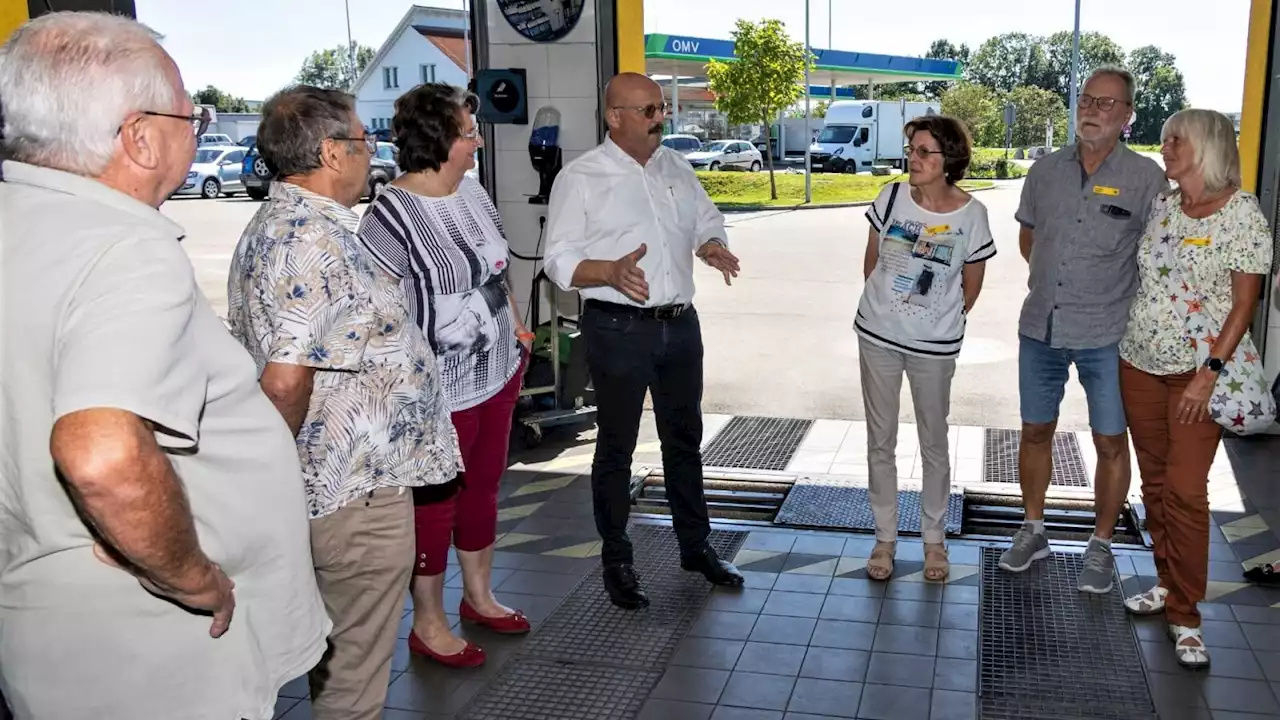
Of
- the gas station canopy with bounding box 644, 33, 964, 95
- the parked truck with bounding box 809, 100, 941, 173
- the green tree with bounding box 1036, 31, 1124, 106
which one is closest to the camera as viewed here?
the gas station canopy with bounding box 644, 33, 964, 95

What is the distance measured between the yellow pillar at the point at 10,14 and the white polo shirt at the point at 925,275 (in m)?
3.02

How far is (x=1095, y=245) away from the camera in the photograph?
400cm

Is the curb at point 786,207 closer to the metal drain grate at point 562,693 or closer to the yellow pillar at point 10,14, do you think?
the metal drain grate at point 562,693

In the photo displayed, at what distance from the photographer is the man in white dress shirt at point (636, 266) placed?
4023 millimetres

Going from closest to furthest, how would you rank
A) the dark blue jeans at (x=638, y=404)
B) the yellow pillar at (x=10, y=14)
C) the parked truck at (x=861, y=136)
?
1. the yellow pillar at (x=10, y=14)
2. the dark blue jeans at (x=638, y=404)
3. the parked truck at (x=861, y=136)

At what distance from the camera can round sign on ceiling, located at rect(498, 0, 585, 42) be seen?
6492mm

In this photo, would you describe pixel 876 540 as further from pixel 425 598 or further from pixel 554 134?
pixel 554 134

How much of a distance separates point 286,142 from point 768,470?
3662 mm

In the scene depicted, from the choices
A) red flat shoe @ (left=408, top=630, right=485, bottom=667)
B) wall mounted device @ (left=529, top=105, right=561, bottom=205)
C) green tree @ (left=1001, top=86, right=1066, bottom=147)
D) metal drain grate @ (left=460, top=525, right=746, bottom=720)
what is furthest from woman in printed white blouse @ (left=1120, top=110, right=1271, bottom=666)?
green tree @ (left=1001, top=86, right=1066, bottom=147)

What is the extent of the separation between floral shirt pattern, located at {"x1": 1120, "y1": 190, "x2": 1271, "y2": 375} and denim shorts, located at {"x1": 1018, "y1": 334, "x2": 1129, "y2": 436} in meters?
0.18

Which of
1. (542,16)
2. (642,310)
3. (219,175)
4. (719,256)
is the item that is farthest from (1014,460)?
(219,175)

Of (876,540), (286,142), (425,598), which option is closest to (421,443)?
(286,142)

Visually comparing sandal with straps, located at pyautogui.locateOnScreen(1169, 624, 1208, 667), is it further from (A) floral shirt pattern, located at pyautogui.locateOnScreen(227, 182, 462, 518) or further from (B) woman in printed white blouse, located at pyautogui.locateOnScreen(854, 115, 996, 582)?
(A) floral shirt pattern, located at pyautogui.locateOnScreen(227, 182, 462, 518)

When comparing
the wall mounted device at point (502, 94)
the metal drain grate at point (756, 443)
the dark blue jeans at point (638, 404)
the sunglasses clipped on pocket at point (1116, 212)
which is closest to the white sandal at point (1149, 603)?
the sunglasses clipped on pocket at point (1116, 212)
